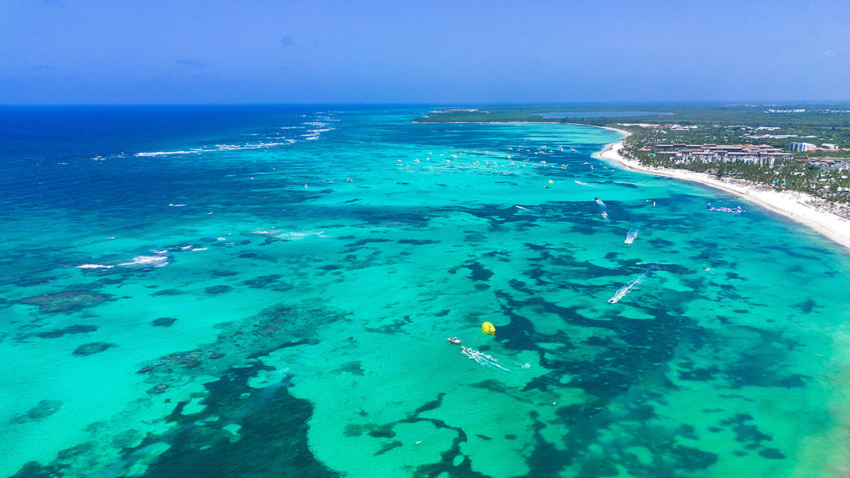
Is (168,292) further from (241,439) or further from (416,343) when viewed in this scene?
(416,343)

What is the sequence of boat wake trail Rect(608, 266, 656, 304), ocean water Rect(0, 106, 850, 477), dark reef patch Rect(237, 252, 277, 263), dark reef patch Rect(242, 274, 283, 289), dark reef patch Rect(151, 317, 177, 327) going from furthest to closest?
dark reef patch Rect(237, 252, 277, 263) < dark reef patch Rect(242, 274, 283, 289) < boat wake trail Rect(608, 266, 656, 304) < dark reef patch Rect(151, 317, 177, 327) < ocean water Rect(0, 106, 850, 477)

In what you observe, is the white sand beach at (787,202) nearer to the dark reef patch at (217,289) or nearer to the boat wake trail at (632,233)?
the boat wake trail at (632,233)

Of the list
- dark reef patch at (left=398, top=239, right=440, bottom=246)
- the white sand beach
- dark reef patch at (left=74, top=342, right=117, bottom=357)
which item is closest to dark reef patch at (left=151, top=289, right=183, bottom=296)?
dark reef patch at (left=74, top=342, right=117, bottom=357)

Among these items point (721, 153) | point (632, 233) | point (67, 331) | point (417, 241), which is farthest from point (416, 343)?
point (721, 153)

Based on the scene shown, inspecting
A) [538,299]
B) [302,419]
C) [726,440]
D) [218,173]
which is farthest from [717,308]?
[218,173]

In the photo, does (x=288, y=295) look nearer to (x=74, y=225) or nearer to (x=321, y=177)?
(x=74, y=225)

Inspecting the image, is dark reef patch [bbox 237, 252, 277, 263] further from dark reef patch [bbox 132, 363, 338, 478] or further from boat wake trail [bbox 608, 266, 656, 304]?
boat wake trail [bbox 608, 266, 656, 304]
